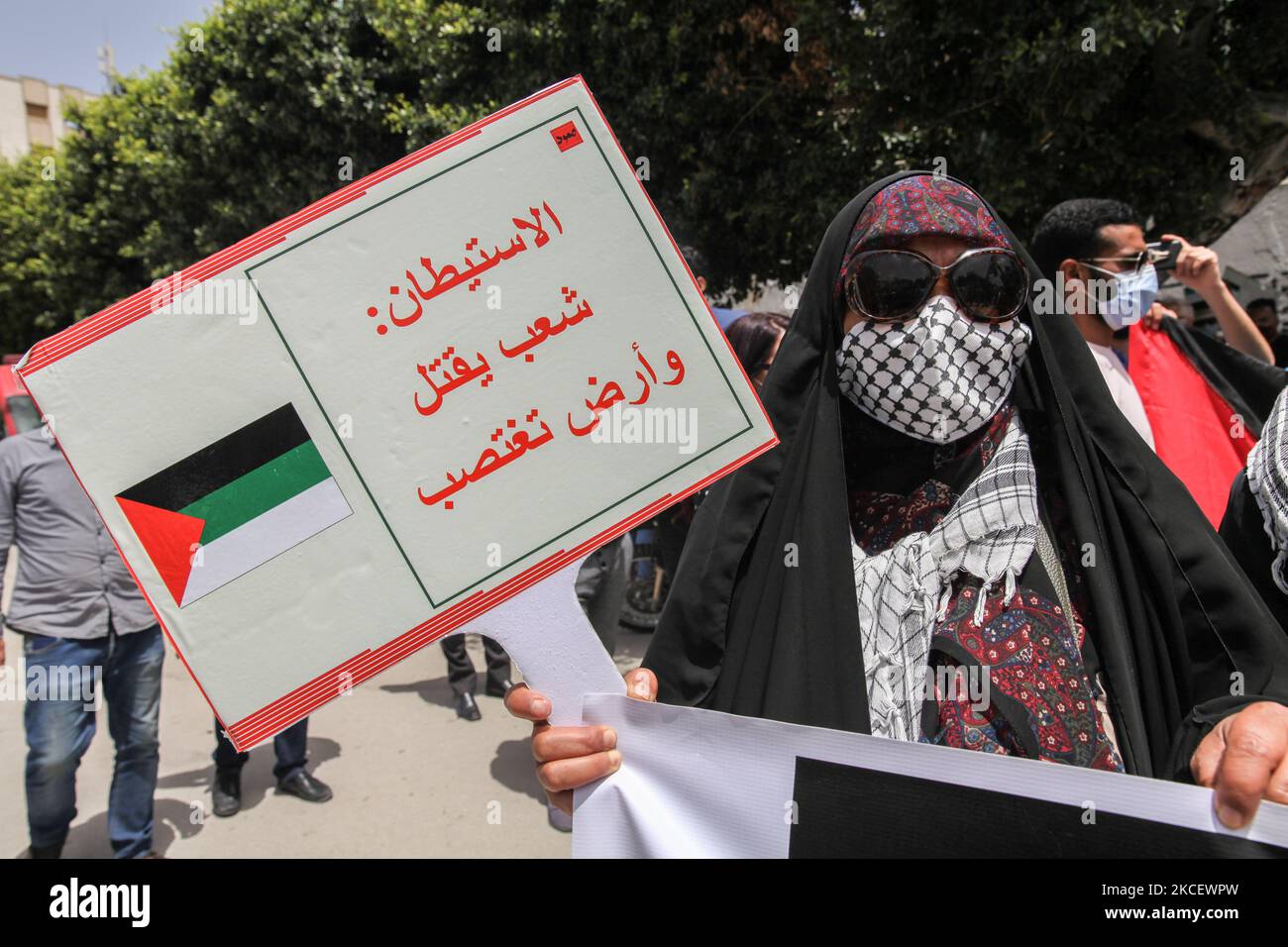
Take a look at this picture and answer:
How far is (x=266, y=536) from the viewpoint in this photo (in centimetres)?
99

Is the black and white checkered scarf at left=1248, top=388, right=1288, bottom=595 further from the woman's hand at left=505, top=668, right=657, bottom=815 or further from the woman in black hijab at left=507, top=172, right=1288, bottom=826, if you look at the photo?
the woman's hand at left=505, top=668, right=657, bottom=815

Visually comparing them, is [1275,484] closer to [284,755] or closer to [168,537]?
[168,537]

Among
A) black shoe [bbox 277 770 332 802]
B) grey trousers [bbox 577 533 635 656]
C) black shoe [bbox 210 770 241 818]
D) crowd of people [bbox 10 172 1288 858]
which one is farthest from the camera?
black shoe [bbox 277 770 332 802]

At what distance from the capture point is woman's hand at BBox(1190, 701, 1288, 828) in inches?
34.4

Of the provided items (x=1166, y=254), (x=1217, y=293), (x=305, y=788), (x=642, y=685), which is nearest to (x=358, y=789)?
(x=305, y=788)

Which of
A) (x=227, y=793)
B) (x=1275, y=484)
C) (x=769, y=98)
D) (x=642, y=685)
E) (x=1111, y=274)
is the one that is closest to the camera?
(x=642, y=685)

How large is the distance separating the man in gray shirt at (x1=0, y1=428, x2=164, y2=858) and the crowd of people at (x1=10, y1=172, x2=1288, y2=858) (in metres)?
2.56

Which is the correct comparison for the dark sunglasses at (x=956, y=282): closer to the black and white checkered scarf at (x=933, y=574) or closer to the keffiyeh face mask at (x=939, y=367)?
the keffiyeh face mask at (x=939, y=367)

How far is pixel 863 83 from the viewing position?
5.30 meters

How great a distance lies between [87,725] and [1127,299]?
13.3 feet

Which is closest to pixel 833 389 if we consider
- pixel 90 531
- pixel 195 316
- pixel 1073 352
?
pixel 1073 352

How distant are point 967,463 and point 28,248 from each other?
21220 millimetres

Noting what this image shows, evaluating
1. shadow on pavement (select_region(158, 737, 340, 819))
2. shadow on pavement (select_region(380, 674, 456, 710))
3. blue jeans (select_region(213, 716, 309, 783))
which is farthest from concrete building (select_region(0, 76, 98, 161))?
blue jeans (select_region(213, 716, 309, 783))

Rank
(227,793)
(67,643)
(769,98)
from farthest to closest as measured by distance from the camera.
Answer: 1. (769,98)
2. (227,793)
3. (67,643)
